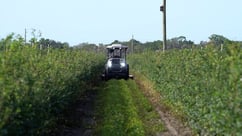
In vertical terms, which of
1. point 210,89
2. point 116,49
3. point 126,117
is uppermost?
point 116,49

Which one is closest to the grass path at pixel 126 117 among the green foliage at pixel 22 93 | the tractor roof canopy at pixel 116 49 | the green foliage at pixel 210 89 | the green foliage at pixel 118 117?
the green foliage at pixel 118 117

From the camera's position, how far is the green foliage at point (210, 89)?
28.9 ft

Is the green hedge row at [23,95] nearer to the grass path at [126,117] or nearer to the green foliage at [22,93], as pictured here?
the green foliage at [22,93]

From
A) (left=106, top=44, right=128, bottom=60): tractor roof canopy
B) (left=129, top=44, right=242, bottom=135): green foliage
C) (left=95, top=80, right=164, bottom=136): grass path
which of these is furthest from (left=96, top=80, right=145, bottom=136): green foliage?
(left=106, top=44, right=128, bottom=60): tractor roof canopy

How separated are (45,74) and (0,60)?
11.6 ft

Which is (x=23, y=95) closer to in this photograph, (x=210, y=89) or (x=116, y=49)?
(x=210, y=89)

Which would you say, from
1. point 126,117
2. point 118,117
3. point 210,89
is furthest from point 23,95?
point 126,117

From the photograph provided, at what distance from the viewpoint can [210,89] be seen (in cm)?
1140

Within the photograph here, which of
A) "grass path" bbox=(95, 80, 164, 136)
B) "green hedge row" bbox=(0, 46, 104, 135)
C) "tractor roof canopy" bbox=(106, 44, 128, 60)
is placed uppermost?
"tractor roof canopy" bbox=(106, 44, 128, 60)

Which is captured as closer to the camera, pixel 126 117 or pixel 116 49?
pixel 126 117

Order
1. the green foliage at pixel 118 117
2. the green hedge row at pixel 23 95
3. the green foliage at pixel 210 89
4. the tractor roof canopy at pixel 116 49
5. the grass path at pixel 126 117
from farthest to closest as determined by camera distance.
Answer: the tractor roof canopy at pixel 116 49
the grass path at pixel 126 117
the green foliage at pixel 118 117
the green foliage at pixel 210 89
the green hedge row at pixel 23 95

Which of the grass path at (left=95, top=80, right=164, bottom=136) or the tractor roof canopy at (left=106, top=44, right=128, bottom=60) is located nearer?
the grass path at (left=95, top=80, right=164, bottom=136)

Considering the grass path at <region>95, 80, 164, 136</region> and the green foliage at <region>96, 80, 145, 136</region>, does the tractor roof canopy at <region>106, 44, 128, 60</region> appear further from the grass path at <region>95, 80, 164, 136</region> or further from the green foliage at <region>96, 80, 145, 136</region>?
the grass path at <region>95, 80, 164, 136</region>

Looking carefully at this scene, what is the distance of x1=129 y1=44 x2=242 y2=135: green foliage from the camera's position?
28.9 ft
